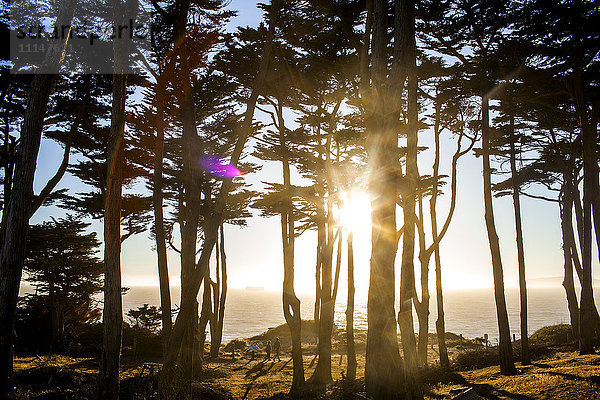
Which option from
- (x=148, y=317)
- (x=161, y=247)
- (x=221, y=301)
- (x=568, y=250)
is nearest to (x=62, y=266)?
(x=148, y=317)

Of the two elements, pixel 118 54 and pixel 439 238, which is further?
pixel 439 238

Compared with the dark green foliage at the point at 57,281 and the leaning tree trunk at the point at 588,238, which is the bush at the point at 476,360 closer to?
the leaning tree trunk at the point at 588,238

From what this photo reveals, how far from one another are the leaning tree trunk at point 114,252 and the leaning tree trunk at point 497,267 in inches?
418

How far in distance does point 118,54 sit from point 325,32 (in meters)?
5.37

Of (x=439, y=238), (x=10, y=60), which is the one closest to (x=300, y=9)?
(x=10, y=60)

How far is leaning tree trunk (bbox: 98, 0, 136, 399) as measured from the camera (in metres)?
7.21

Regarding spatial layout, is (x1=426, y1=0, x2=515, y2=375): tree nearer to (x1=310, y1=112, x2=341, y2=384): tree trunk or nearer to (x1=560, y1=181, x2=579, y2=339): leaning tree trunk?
(x1=310, y1=112, x2=341, y2=384): tree trunk

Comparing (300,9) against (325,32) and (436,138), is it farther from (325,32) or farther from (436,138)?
(436,138)

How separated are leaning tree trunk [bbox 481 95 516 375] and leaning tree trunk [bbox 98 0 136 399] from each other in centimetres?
1062

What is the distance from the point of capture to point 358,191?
16.3 metres

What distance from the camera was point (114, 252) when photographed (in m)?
7.79

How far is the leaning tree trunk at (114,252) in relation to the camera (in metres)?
7.21

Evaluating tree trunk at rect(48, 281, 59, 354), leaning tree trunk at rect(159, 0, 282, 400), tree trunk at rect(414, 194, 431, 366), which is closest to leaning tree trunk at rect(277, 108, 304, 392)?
leaning tree trunk at rect(159, 0, 282, 400)

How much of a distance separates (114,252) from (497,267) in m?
11.7
